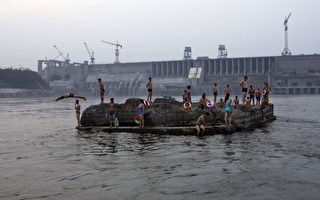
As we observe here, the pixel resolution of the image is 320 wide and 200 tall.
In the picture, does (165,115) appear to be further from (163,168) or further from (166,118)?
(163,168)

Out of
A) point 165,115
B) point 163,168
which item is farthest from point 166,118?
point 163,168

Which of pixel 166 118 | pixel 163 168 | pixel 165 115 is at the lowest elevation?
Answer: pixel 163 168

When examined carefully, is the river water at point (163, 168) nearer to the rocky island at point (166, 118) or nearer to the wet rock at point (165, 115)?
the rocky island at point (166, 118)

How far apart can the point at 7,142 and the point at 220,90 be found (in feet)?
566

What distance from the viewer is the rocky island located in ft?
76.9

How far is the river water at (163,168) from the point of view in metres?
10.2

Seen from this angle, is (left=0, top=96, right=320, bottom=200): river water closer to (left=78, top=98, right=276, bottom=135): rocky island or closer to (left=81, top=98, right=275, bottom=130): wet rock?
(left=78, top=98, right=276, bottom=135): rocky island

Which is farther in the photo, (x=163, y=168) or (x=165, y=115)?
(x=165, y=115)

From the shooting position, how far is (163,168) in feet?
43.2

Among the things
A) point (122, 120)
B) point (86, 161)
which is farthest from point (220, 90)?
point (86, 161)

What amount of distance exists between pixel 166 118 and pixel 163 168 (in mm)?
12363

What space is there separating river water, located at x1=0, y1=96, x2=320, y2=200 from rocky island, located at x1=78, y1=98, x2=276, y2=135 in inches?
86.3

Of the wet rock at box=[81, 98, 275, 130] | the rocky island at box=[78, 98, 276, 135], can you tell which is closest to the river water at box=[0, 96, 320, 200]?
the rocky island at box=[78, 98, 276, 135]

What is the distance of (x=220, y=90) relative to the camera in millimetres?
189500
